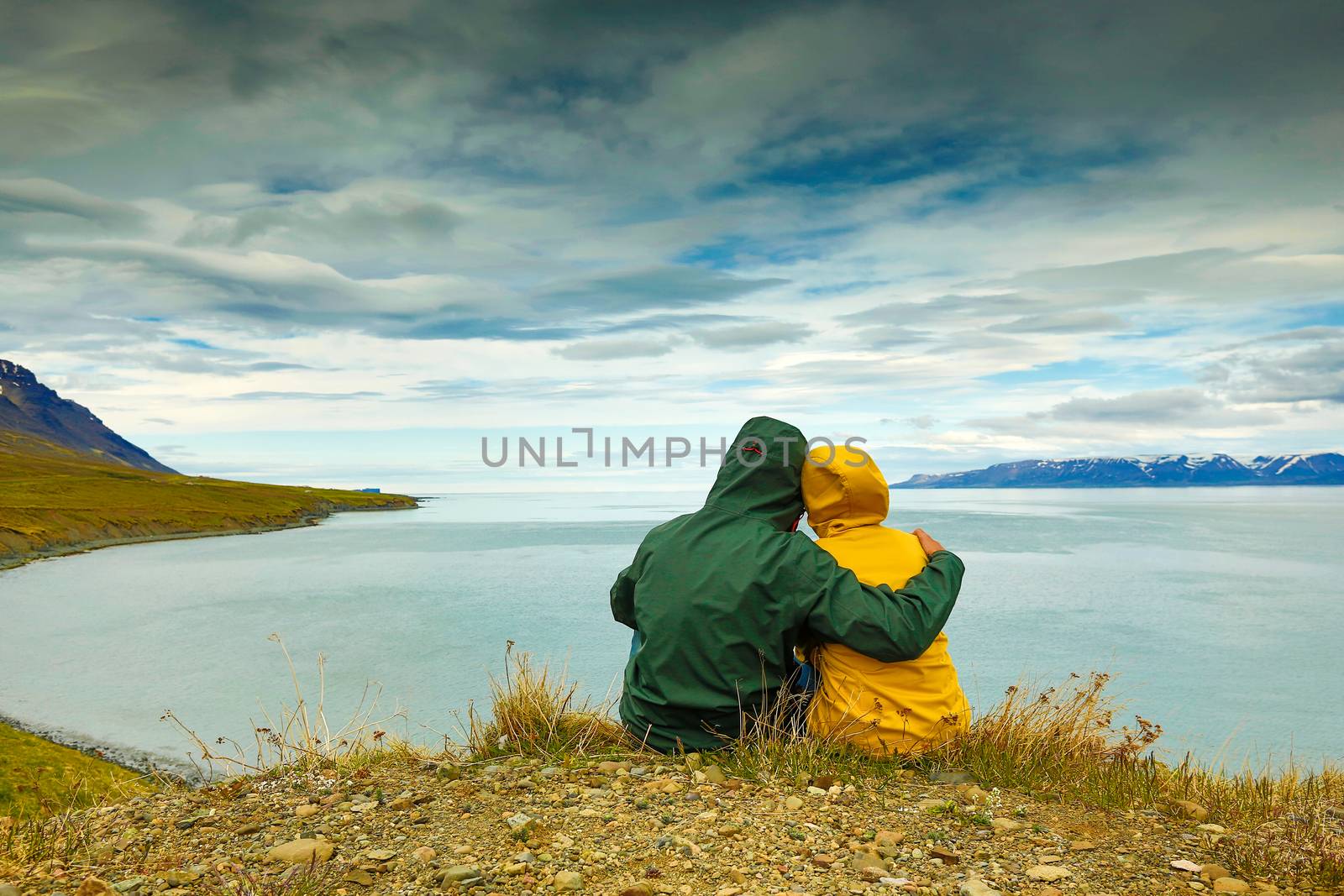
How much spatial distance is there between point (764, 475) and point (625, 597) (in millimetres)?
1153

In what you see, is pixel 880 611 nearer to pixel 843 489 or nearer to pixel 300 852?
pixel 843 489

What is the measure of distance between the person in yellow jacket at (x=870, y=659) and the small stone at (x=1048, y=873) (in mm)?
1025

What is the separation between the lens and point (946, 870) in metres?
3.29

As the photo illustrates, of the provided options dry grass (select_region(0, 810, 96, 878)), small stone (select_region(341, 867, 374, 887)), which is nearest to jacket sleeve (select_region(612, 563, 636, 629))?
small stone (select_region(341, 867, 374, 887))

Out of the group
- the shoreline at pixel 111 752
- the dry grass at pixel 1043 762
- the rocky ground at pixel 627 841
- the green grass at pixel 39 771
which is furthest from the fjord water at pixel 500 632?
the rocky ground at pixel 627 841

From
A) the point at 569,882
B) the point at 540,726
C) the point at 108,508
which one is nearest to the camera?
the point at 569,882

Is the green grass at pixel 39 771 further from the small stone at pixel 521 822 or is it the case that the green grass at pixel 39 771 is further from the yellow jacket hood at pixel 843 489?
the yellow jacket hood at pixel 843 489

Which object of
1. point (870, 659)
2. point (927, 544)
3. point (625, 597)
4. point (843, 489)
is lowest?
point (870, 659)

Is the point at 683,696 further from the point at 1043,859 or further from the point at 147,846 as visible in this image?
the point at 147,846

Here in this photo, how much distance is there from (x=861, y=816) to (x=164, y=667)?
23.1 meters

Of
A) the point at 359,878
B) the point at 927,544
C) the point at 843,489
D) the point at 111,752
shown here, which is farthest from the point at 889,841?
the point at 111,752

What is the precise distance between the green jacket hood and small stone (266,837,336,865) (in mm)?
2447

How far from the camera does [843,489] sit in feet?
13.7

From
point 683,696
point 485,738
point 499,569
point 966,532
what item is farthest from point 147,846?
point 966,532
